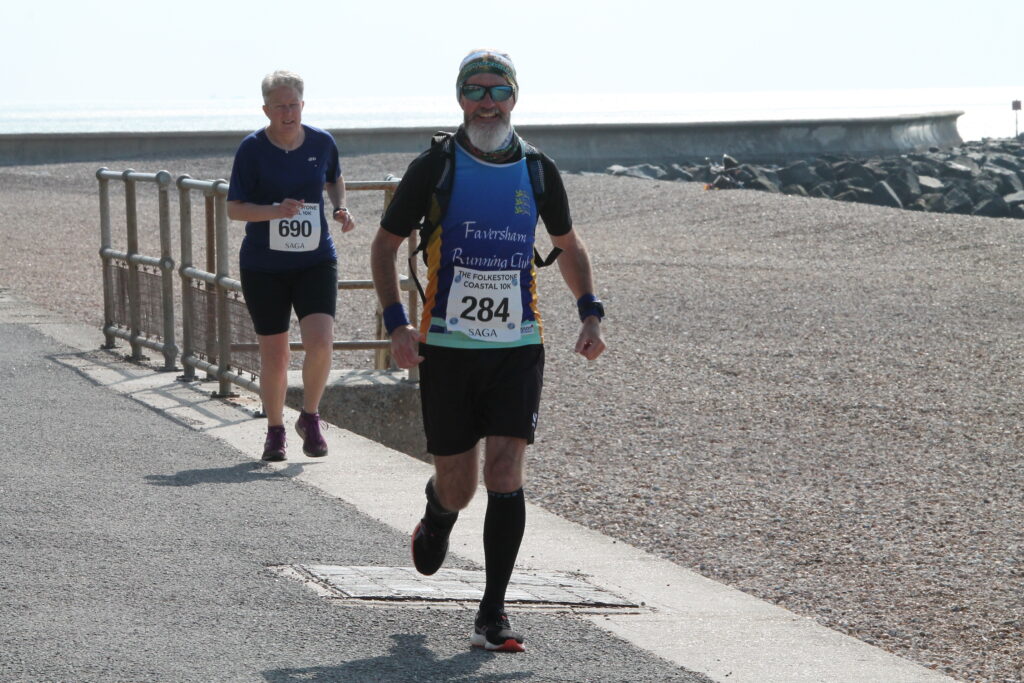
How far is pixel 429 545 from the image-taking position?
4961 millimetres

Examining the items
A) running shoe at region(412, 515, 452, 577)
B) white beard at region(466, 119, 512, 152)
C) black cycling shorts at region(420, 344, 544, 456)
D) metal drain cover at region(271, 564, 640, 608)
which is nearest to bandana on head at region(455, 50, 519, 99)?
white beard at region(466, 119, 512, 152)

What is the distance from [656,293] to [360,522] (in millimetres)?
11610

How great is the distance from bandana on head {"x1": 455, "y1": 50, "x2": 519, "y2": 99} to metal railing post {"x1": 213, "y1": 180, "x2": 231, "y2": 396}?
428 cm

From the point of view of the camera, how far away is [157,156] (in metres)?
40.2

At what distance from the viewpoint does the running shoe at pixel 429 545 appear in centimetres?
495

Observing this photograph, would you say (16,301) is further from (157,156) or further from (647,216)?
(157,156)

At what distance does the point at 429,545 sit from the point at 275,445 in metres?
2.54

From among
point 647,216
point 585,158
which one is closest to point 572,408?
point 647,216

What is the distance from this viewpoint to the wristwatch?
4883 millimetres

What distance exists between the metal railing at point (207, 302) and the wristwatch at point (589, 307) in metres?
3.97

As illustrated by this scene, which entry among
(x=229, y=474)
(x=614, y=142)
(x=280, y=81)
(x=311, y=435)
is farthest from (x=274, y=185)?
(x=614, y=142)

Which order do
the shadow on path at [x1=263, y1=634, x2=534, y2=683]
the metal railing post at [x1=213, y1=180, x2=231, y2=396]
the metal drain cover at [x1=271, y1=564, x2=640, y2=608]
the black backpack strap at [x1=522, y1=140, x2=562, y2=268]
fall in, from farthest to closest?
the metal railing post at [x1=213, y1=180, x2=231, y2=396] → the metal drain cover at [x1=271, y1=564, x2=640, y2=608] → the black backpack strap at [x1=522, y1=140, x2=562, y2=268] → the shadow on path at [x1=263, y1=634, x2=534, y2=683]

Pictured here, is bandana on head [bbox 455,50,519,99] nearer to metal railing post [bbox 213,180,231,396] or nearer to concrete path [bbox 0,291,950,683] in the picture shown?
concrete path [bbox 0,291,950,683]

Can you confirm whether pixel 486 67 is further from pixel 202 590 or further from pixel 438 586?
pixel 202 590
